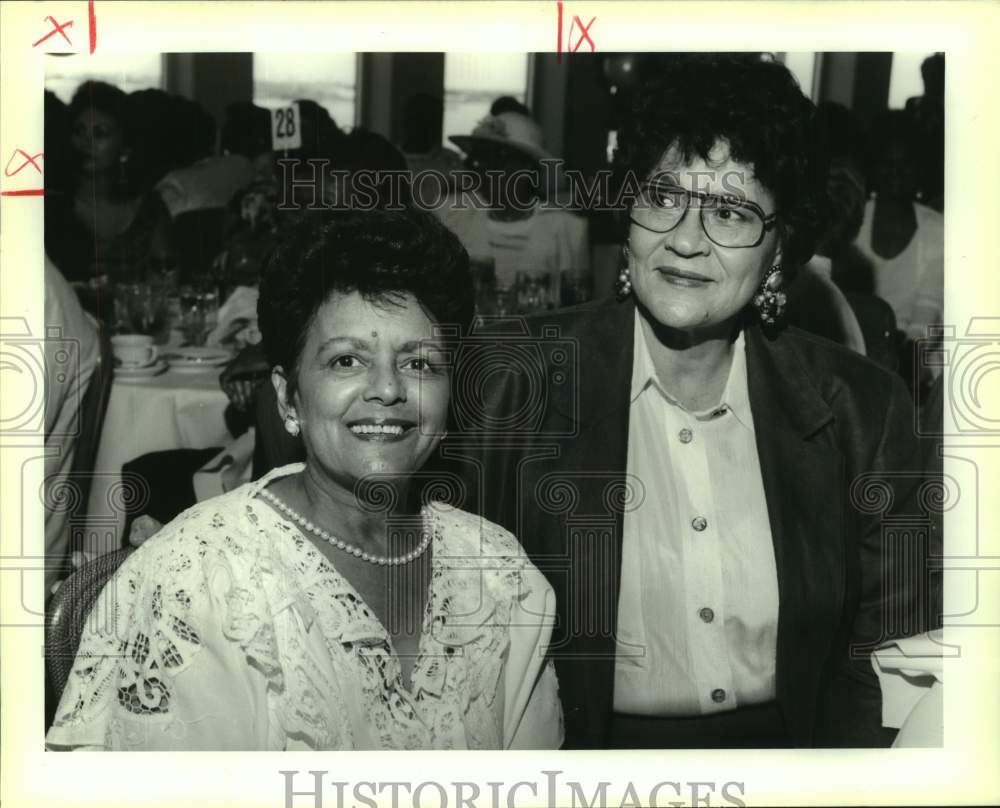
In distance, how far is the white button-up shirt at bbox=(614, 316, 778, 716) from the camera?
80.8 inches

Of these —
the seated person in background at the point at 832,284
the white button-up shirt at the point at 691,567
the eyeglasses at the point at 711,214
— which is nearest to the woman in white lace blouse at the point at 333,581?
the white button-up shirt at the point at 691,567

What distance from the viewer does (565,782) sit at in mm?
2045

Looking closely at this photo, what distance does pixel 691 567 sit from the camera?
206cm

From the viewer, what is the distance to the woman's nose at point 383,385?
187cm

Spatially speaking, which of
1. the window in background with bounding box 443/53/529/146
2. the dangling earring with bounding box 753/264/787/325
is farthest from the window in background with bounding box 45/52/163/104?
the dangling earring with bounding box 753/264/787/325

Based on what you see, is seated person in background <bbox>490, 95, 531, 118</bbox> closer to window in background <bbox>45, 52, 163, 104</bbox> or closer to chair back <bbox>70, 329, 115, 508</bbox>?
window in background <bbox>45, 52, 163, 104</bbox>

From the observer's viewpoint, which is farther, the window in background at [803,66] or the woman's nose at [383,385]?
the window in background at [803,66]

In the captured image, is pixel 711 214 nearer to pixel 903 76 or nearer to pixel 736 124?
pixel 736 124

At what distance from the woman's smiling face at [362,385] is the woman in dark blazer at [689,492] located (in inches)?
5.4

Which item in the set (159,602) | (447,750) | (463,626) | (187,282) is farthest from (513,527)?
(187,282)

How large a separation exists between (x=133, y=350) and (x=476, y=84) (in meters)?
0.76

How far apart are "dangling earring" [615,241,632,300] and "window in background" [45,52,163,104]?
82 centimetres

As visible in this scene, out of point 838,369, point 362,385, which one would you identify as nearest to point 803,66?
point 838,369

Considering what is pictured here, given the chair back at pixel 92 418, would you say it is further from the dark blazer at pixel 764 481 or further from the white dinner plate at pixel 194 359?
the dark blazer at pixel 764 481
